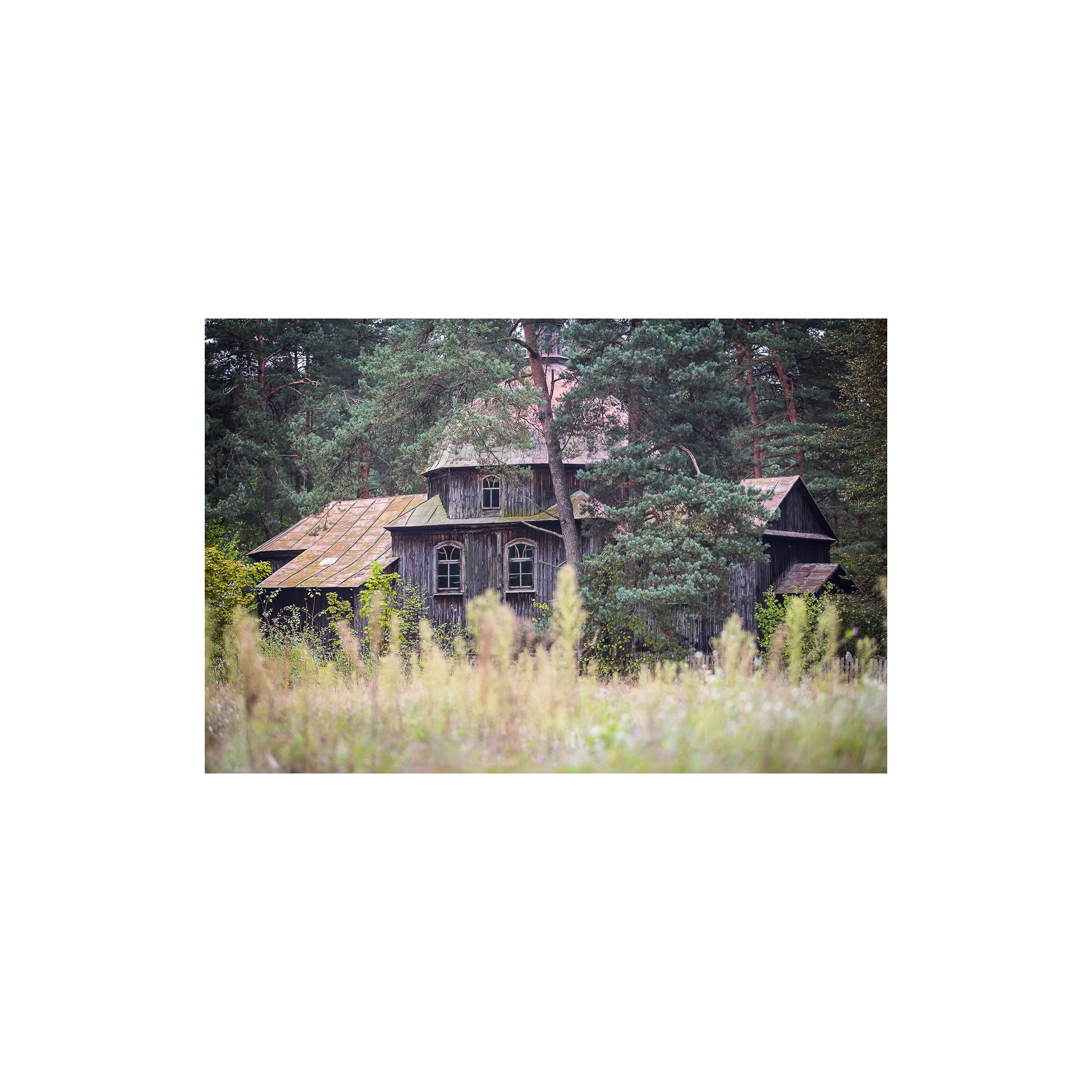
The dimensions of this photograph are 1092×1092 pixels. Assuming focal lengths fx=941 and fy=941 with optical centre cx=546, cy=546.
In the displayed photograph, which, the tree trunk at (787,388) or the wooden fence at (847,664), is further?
the tree trunk at (787,388)

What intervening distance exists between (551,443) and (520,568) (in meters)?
1.04

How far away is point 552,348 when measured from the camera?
750 cm

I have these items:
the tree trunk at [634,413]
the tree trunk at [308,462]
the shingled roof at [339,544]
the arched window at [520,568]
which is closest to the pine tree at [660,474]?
the tree trunk at [634,413]

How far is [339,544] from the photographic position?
7.53m

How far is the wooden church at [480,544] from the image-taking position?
7.17 m

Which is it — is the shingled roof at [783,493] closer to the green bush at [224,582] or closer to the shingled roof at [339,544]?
the shingled roof at [339,544]

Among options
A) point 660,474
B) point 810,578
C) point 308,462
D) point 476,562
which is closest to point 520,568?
point 476,562

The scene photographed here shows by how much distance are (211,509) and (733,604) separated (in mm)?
4013

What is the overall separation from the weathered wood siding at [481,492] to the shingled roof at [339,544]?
0.71 ft

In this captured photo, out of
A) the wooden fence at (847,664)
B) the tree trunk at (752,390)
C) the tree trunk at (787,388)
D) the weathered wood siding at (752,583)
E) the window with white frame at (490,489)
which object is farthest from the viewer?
the window with white frame at (490,489)

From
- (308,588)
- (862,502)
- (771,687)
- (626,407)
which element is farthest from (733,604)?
(308,588)

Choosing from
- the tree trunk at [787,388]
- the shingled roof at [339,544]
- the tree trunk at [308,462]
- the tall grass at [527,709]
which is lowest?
the tall grass at [527,709]

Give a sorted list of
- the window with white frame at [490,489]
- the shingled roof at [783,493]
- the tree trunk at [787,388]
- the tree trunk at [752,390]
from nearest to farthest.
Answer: the shingled roof at [783,493]
the tree trunk at [752,390]
the tree trunk at [787,388]
the window with white frame at [490,489]

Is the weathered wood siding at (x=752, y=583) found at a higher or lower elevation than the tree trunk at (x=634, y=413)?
lower
